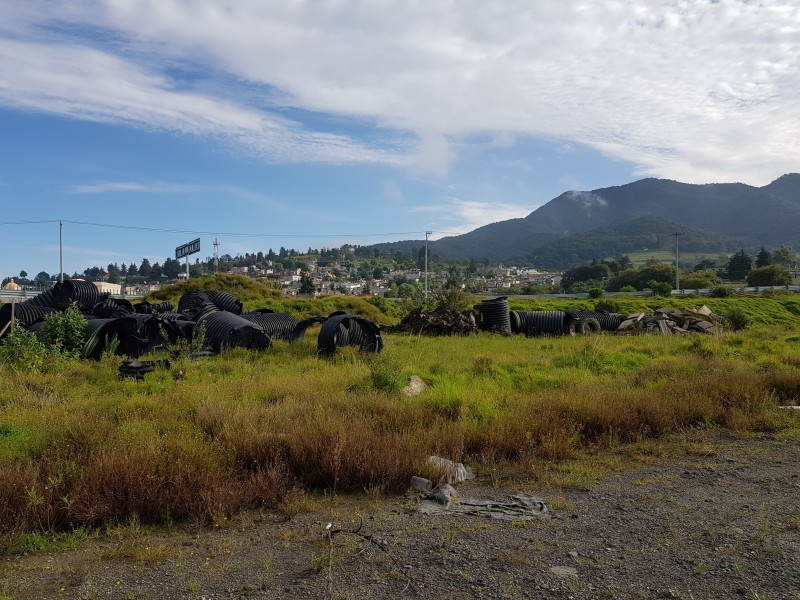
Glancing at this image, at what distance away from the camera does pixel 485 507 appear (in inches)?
223

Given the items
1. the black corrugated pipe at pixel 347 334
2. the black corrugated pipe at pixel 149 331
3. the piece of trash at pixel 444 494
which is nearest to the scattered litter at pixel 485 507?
the piece of trash at pixel 444 494

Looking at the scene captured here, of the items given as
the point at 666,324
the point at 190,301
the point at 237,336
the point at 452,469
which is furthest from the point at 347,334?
the point at 666,324

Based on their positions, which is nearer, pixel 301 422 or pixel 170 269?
pixel 301 422

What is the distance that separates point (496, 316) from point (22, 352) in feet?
52.2

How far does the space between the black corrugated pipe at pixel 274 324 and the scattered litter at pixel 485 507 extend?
574 inches

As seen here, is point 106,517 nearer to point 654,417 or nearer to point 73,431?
point 73,431

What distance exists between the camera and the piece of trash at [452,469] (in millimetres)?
6344

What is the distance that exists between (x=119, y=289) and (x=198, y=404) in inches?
2688

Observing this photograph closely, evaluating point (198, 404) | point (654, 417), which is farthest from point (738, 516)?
point (198, 404)

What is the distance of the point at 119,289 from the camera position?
70000 millimetres

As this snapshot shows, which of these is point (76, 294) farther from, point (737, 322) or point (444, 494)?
point (737, 322)

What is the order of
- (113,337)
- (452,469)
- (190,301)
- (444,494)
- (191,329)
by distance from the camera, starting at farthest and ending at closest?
(190,301)
(191,329)
(113,337)
(452,469)
(444,494)

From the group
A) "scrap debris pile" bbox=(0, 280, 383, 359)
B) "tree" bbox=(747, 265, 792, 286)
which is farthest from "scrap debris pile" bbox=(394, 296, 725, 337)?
"tree" bbox=(747, 265, 792, 286)

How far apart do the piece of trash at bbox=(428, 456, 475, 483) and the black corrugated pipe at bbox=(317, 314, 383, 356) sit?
8585 mm
